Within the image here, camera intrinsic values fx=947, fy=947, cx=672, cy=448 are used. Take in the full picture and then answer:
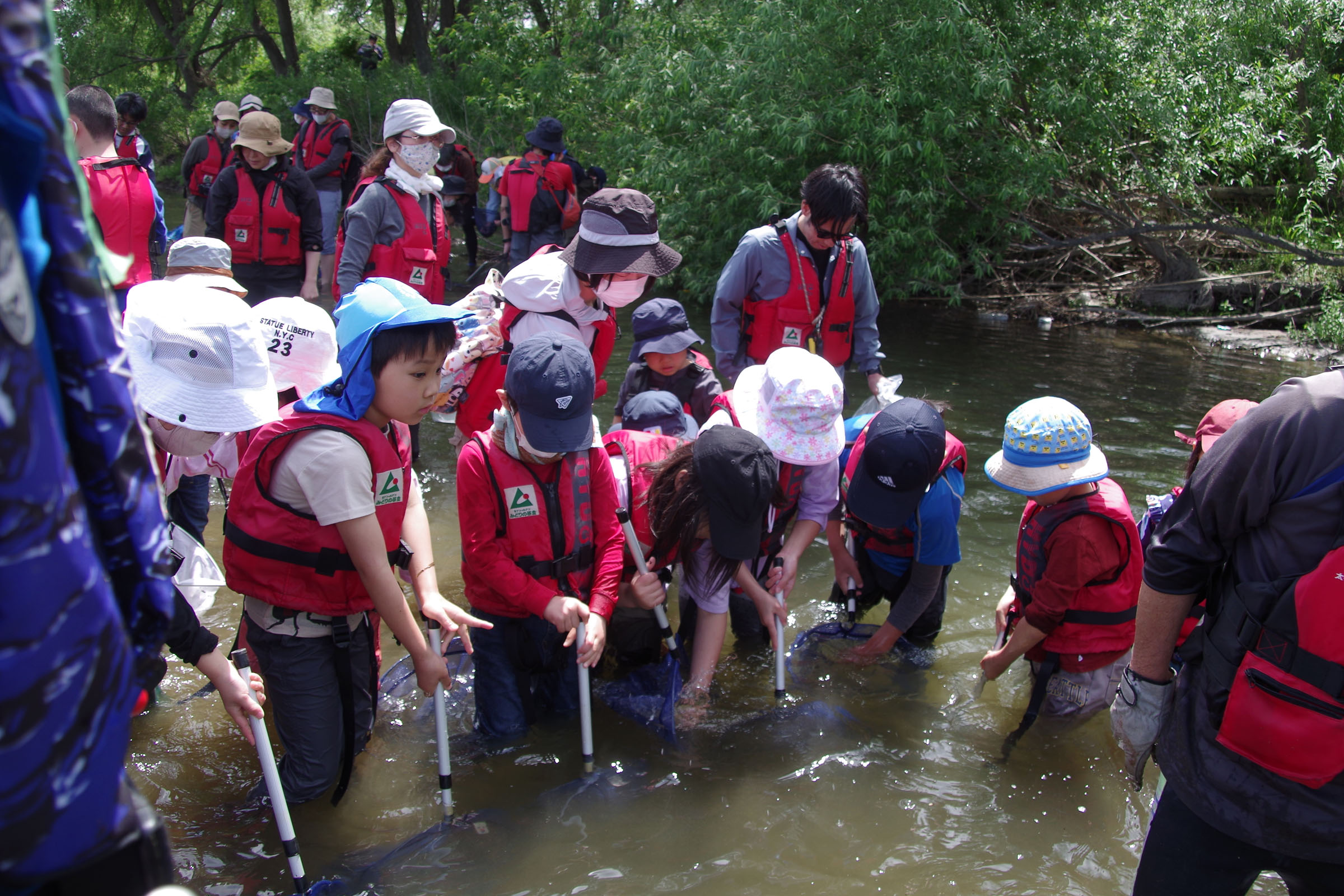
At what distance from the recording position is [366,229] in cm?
534

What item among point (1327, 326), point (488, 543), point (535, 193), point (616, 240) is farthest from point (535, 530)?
point (1327, 326)

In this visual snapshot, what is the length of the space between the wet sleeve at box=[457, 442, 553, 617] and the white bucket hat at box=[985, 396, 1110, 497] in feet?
5.49

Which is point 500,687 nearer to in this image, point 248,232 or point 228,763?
point 228,763

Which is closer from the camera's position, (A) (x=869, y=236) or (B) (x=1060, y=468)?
(B) (x=1060, y=468)

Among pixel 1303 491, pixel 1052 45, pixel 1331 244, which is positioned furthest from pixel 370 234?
pixel 1331 244

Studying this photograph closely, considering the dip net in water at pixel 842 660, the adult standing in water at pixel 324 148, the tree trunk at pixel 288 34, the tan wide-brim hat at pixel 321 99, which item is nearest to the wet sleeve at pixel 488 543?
the dip net in water at pixel 842 660

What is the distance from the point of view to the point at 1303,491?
73.7 inches

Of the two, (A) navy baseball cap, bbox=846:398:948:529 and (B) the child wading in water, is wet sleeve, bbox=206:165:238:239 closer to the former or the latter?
(B) the child wading in water

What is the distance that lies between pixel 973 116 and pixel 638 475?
7.94 meters

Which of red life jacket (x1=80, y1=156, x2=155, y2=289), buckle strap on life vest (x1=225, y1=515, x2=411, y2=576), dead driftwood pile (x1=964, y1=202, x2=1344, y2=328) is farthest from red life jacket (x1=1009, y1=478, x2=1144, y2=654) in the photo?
dead driftwood pile (x1=964, y1=202, x2=1344, y2=328)

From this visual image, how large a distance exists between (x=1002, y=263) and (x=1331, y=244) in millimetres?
3575

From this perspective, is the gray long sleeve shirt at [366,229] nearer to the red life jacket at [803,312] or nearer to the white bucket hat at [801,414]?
the red life jacket at [803,312]

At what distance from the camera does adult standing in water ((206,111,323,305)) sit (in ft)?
21.1

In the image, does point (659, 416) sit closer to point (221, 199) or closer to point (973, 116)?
point (221, 199)
